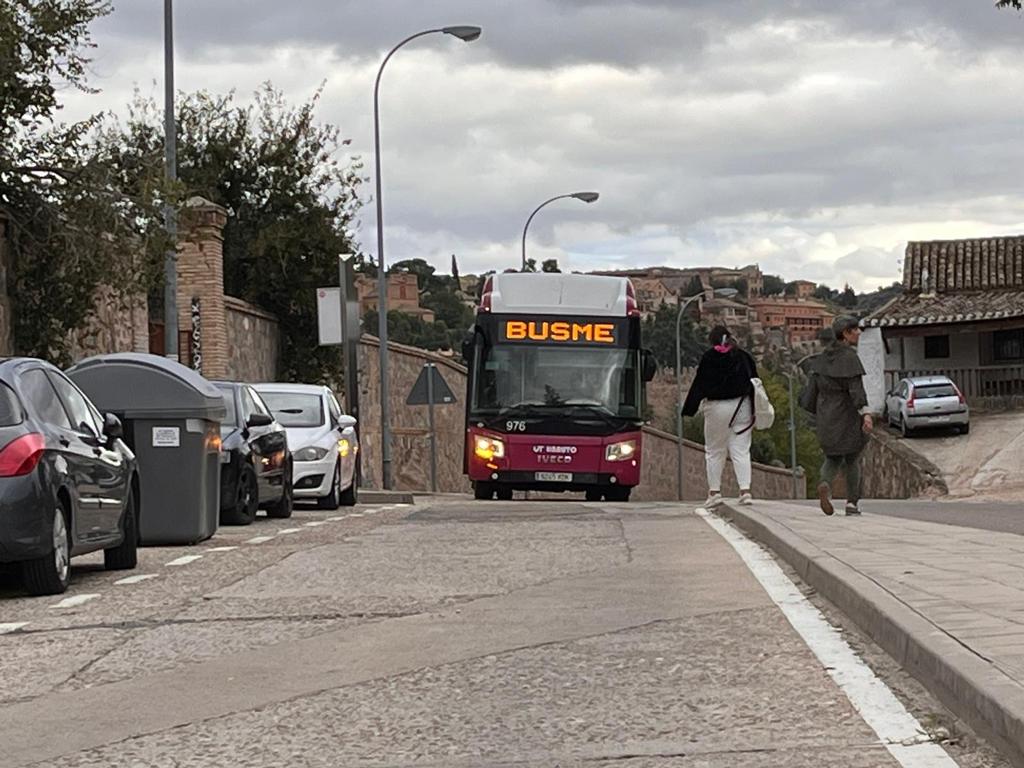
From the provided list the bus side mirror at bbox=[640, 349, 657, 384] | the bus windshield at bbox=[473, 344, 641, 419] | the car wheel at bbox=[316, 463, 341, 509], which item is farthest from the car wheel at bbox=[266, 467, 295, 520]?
the bus side mirror at bbox=[640, 349, 657, 384]

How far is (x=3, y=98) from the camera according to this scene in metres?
24.9

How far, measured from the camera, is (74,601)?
11305 mm

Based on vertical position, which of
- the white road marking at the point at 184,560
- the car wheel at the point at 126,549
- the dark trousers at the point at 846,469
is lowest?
the white road marking at the point at 184,560

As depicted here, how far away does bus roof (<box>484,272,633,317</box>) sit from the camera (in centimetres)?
2712

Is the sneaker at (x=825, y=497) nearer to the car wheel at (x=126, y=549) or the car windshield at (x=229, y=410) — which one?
the car windshield at (x=229, y=410)

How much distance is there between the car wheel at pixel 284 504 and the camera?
70.3 ft

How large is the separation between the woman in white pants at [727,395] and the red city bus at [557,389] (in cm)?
642

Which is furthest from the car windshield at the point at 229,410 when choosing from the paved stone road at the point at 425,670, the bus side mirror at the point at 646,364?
the bus side mirror at the point at 646,364

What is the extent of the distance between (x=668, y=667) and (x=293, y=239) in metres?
35.2

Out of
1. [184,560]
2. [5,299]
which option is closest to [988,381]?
[5,299]

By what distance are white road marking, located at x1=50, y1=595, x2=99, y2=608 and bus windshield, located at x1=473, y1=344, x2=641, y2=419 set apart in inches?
613

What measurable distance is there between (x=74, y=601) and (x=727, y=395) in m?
10.0

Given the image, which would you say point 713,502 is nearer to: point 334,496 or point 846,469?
point 846,469

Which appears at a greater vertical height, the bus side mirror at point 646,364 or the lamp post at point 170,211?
the lamp post at point 170,211
